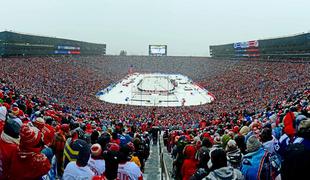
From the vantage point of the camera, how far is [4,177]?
403cm

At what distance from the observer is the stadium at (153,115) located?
4.38 m

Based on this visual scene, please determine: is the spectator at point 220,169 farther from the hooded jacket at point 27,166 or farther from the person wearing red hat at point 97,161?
the hooded jacket at point 27,166

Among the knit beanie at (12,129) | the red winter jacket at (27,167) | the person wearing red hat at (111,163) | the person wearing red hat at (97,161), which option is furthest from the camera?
the person wearing red hat at (97,161)

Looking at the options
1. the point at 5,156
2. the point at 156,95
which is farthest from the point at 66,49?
the point at 5,156

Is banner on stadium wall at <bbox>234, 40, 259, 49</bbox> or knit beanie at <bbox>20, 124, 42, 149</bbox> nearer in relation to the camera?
knit beanie at <bbox>20, 124, 42, 149</bbox>

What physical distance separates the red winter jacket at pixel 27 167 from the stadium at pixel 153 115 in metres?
0.01

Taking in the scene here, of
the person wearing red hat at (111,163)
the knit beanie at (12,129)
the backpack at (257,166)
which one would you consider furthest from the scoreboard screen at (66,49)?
the backpack at (257,166)

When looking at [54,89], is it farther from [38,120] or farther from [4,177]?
[4,177]

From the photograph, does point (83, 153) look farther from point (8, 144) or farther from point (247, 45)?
point (247, 45)

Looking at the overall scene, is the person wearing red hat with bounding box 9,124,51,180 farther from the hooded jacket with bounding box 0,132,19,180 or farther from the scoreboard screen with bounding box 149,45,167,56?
the scoreboard screen with bounding box 149,45,167,56

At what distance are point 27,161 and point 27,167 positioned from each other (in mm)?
66

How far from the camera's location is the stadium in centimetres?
438

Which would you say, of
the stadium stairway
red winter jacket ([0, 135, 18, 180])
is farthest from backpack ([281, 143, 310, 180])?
the stadium stairway

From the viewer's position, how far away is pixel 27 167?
12.8 ft
